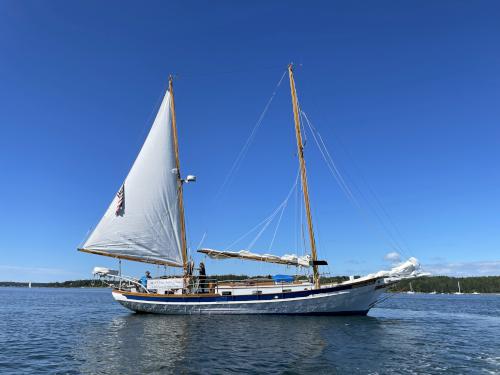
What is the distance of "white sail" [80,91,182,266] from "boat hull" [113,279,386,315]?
14.3 feet

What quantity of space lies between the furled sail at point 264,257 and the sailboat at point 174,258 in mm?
92

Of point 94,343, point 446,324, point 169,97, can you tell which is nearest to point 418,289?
point 446,324

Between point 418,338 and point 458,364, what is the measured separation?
709 centimetres

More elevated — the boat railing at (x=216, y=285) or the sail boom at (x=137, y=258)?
the sail boom at (x=137, y=258)

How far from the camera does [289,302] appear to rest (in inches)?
1357

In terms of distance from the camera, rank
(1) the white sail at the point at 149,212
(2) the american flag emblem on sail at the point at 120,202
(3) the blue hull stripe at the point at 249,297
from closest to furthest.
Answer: (3) the blue hull stripe at the point at 249,297 → (1) the white sail at the point at 149,212 → (2) the american flag emblem on sail at the point at 120,202

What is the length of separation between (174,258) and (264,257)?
8.86 meters

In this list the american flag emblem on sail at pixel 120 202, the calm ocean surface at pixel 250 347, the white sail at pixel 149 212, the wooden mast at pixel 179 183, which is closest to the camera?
the calm ocean surface at pixel 250 347

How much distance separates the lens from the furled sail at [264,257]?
1451 inches

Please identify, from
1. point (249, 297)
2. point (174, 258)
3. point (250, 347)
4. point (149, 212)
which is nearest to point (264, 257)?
point (249, 297)

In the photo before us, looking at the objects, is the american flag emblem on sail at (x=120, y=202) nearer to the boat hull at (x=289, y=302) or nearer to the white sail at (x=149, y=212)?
the white sail at (x=149, y=212)

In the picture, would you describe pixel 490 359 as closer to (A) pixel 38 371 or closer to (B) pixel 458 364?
(B) pixel 458 364

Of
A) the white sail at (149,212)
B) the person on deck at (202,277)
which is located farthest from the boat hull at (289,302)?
the white sail at (149,212)

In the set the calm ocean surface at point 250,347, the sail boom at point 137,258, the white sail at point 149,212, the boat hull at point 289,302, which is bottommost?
the calm ocean surface at point 250,347
